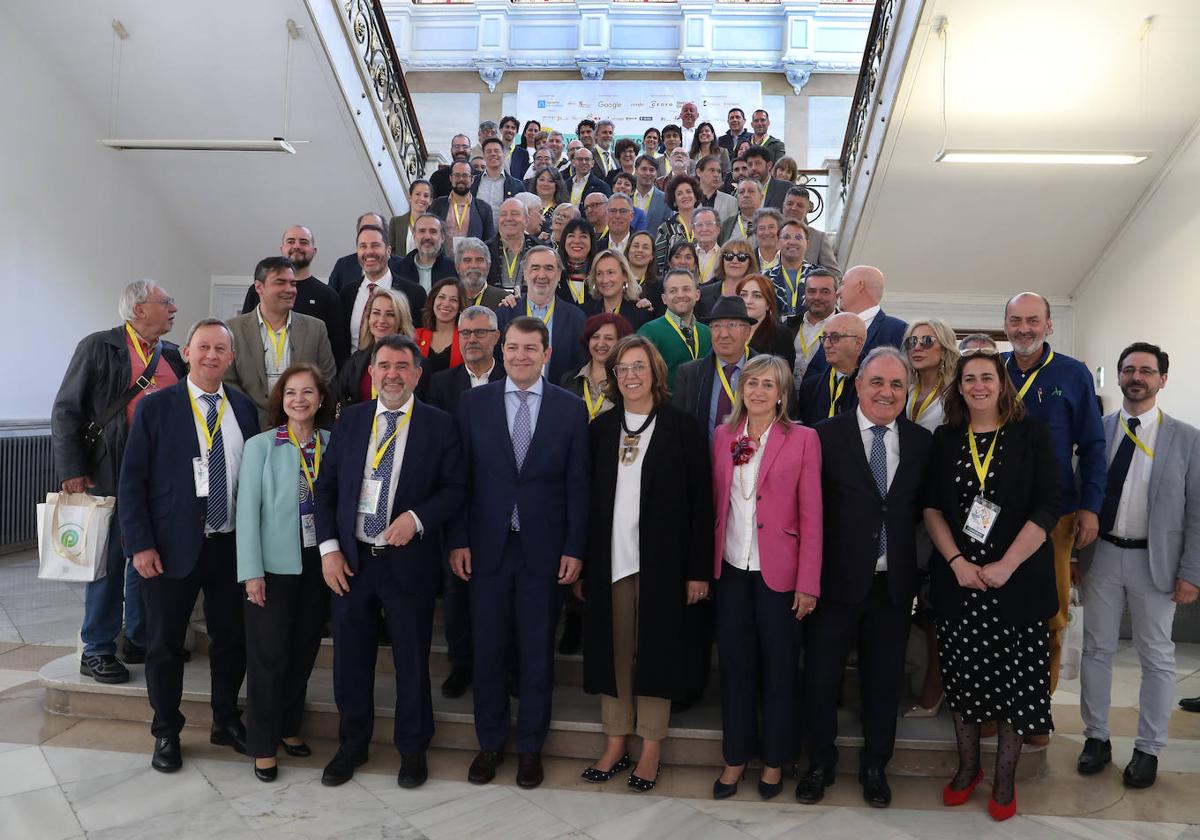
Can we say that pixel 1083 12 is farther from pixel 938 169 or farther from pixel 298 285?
pixel 298 285

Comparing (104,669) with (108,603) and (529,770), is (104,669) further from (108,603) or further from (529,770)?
(529,770)

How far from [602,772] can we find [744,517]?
1140mm

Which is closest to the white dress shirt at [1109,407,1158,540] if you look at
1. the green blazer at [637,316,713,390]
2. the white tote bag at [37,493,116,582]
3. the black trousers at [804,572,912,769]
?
the black trousers at [804,572,912,769]

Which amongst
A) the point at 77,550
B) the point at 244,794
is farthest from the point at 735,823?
the point at 77,550

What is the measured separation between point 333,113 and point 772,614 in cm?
693

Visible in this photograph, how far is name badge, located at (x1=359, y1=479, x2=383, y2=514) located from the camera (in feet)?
10.4

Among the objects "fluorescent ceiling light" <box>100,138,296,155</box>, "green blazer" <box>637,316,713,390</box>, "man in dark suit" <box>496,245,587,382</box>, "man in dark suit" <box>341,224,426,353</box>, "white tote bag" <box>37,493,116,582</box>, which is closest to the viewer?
"white tote bag" <box>37,493,116,582</box>

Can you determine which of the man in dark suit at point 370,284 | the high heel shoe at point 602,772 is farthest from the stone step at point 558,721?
the man in dark suit at point 370,284

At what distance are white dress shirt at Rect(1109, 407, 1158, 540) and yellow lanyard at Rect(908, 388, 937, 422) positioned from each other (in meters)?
0.88

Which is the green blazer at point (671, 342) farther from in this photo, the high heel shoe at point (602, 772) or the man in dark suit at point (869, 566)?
the high heel shoe at point (602, 772)

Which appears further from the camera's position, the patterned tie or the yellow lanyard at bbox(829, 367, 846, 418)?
the yellow lanyard at bbox(829, 367, 846, 418)

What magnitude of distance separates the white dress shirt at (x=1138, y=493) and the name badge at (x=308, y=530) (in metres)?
3.26

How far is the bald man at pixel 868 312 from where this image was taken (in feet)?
12.8

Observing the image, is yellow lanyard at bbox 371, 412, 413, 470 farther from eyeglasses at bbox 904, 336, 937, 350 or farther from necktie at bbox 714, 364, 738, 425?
eyeglasses at bbox 904, 336, 937, 350
